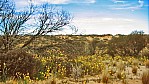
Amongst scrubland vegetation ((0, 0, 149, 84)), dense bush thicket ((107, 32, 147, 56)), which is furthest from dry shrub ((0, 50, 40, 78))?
dense bush thicket ((107, 32, 147, 56))

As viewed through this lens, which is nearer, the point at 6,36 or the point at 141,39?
the point at 6,36

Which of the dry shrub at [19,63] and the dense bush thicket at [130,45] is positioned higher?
the dry shrub at [19,63]

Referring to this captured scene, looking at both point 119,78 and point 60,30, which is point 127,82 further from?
point 60,30

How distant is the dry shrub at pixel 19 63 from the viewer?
12515mm

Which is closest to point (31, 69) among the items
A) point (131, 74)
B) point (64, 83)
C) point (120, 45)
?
point (64, 83)

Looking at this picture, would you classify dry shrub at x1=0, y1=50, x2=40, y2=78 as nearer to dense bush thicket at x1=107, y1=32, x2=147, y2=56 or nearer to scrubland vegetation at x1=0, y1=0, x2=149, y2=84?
scrubland vegetation at x1=0, y1=0, x2=149, y2=84

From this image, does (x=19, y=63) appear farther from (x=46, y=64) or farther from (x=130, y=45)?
(x=130, y=45)

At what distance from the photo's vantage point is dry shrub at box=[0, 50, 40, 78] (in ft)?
41.1

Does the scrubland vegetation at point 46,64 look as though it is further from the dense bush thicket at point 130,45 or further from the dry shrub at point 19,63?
the dense bush thicket at point 130,45

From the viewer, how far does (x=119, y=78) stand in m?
13.3

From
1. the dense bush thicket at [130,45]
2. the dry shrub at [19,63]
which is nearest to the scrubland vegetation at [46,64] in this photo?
the dry shrub at [19,63]

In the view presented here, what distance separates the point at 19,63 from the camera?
12844 millimetres

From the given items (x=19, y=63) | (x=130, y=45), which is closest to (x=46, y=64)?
(x=19, y=63)

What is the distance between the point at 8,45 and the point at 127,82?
21.2 feet
